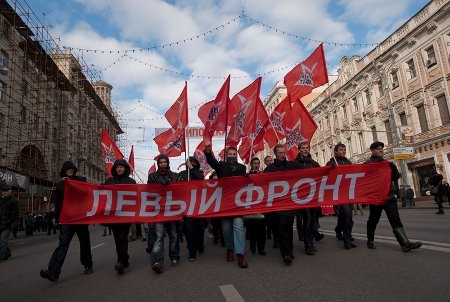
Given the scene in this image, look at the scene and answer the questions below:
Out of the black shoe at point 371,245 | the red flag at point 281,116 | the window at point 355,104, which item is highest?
the window at point 355,104

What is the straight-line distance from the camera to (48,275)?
550 cm

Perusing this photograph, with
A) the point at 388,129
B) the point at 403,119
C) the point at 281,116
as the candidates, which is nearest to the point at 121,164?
the point at 281,116

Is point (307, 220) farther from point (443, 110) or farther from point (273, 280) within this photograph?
point (443, 110)

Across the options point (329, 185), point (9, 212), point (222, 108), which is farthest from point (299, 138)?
point (9, 212)

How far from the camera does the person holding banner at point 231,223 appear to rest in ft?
19.3

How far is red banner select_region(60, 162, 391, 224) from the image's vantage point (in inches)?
255

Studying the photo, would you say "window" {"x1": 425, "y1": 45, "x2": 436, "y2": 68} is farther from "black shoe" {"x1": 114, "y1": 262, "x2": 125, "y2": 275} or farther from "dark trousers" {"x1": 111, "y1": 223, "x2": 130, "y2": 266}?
"black shoe" {"x1": 114, "y1": 262, "x2": 125, "y2": 275}

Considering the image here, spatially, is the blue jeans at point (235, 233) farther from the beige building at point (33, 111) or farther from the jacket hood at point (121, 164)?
the beige building at point (33, 111)

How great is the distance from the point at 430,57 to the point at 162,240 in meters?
27.8

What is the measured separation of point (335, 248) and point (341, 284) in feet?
8.58

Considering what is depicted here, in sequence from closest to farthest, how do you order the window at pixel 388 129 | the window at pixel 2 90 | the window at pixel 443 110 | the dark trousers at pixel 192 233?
the dark trousers at pixel 192 233
the window at pixel 443 110
the window at pixel 2 90
the window at pixel 388 129

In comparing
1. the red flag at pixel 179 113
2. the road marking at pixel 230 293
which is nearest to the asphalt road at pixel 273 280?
the road marking at pixel 230 293

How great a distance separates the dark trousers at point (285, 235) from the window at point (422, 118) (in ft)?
86.7

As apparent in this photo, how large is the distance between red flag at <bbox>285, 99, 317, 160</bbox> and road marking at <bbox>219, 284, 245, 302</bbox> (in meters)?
8.30
